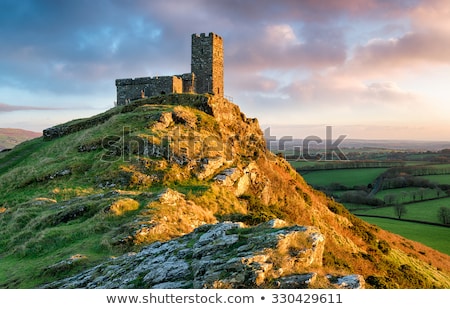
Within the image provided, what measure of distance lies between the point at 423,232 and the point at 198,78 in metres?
53.6

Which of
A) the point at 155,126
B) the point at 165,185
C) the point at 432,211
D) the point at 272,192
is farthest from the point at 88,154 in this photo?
the point at 432,211

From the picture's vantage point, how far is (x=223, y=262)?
38.8 feet

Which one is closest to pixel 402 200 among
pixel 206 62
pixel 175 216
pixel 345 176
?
pixel 345 176

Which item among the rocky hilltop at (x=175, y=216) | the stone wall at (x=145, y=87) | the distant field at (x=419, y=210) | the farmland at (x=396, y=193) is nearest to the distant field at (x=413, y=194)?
the farmland at (x=396, y=193)

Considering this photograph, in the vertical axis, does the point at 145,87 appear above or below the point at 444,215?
above

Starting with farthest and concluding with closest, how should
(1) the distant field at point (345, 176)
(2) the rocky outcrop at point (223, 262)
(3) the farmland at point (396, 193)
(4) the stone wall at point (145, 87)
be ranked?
(1) the distant field at point (345, 176) < (3) the farmland at point (396, 193) < (4) the stone wall at point (145, 87) < (2) the rocky outcrop at point (223, 262)

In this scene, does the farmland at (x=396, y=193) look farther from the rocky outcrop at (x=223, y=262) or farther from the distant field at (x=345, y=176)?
the rocky outcrop at (x=223, y=262)

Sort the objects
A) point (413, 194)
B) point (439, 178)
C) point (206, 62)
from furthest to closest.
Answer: point (439, 178)
point (413, 194)
point (206, 62)

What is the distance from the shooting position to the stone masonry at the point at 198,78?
171ft

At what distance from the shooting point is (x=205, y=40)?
51938 mm

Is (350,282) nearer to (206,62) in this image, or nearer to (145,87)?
(206,62)

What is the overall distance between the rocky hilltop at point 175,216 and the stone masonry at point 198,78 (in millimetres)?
5047
